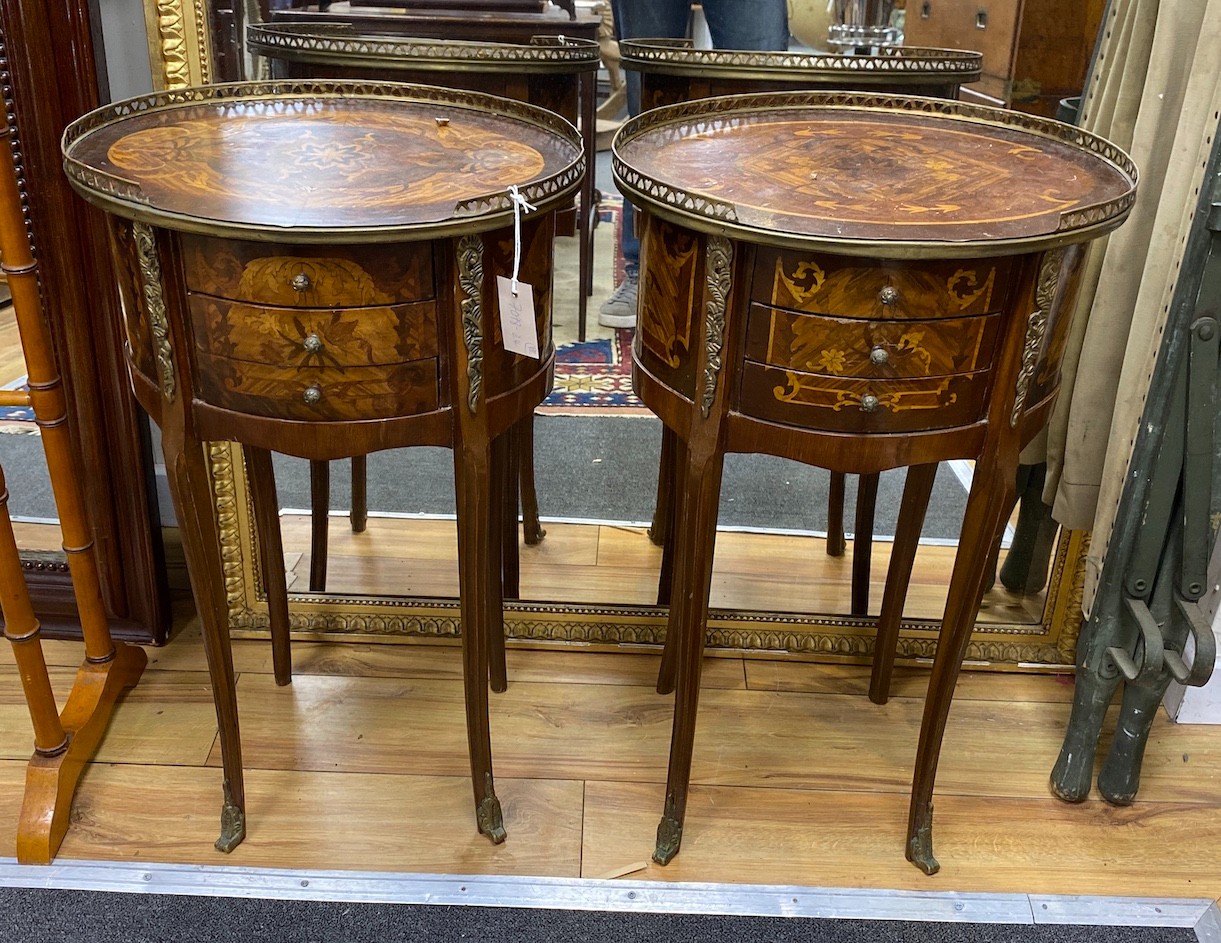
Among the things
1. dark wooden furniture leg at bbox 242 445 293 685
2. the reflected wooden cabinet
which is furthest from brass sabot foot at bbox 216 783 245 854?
the reflected wooden cabinet

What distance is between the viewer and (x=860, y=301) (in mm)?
1066

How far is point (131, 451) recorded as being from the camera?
163 centimetres

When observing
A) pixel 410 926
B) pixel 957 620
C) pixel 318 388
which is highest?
pixel 318 388

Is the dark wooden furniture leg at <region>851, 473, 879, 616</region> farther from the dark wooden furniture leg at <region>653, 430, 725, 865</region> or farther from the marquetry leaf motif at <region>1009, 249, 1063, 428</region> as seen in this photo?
the marquetry leaf motif at <region>1009, 249, 1063, 428</region>

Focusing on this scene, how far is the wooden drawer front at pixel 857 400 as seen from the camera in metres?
1.11

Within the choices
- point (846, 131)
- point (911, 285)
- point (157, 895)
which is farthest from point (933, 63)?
point (157, 895)

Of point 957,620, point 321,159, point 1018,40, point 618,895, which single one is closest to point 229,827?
point 618,895

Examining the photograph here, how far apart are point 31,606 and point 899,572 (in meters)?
1.24

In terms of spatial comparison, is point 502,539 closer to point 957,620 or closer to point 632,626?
point 632,626

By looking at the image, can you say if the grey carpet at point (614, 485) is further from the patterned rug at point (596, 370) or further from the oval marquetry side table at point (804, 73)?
the oval marquetry side table at point (804, 73)

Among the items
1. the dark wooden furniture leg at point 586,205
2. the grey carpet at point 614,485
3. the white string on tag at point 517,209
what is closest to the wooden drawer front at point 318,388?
the white string on tag at point 517,209

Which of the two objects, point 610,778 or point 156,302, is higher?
point 156,302

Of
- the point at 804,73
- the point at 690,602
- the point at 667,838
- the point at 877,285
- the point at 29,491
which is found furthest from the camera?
the point at 29,491

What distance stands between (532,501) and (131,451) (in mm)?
651
